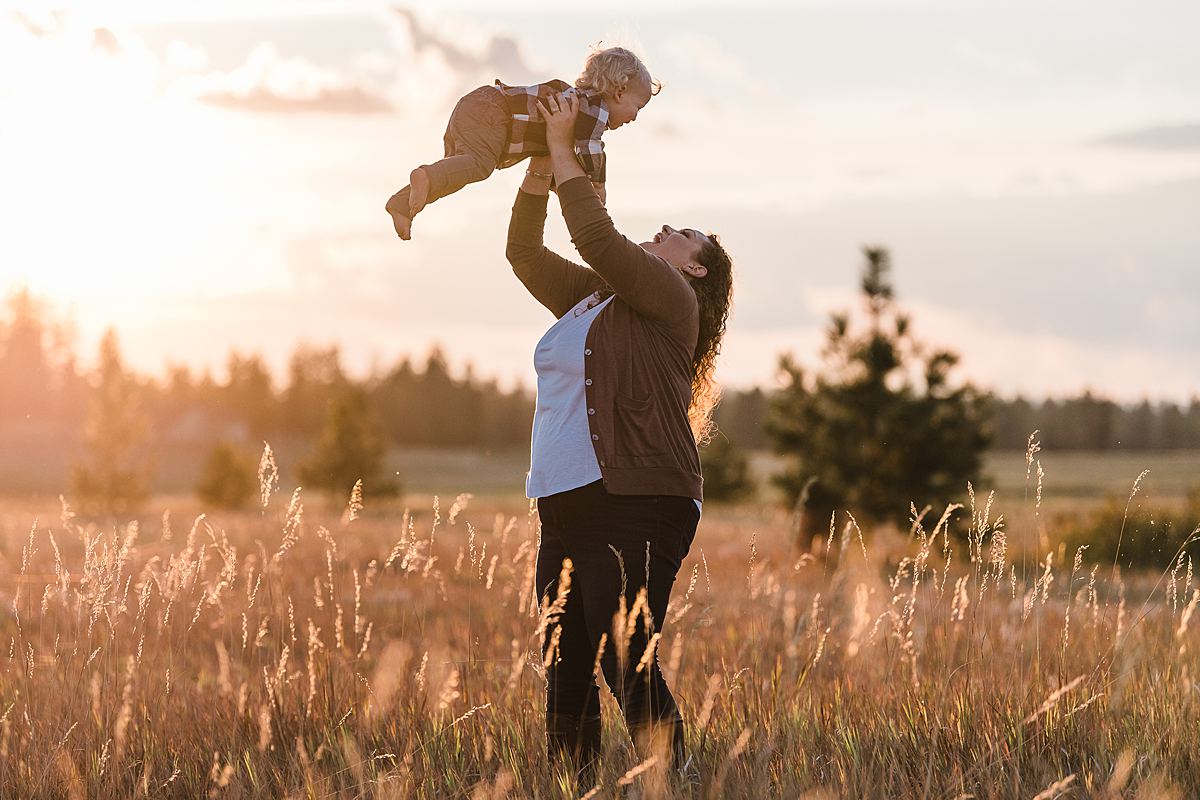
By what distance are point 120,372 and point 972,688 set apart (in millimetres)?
40441

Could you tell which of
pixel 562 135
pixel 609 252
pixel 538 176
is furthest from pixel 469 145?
pixel 609 252

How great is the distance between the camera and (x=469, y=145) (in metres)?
4.52

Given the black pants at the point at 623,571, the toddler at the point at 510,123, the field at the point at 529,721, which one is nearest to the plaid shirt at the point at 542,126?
the toddler at the point at 510,123

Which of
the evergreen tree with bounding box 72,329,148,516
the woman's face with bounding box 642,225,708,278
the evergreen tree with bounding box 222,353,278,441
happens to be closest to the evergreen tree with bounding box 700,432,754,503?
the evergreen tree with bounding box 72,329,148,516

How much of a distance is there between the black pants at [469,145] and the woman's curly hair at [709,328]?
0.93 meters

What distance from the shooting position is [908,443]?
16.3 m

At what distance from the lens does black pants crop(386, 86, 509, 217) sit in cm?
435

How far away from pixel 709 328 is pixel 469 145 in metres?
1.17

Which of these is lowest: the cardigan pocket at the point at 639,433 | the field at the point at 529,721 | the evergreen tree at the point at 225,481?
the evergreen tree at the point at 225,481

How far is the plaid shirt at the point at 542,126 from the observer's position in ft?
13.9

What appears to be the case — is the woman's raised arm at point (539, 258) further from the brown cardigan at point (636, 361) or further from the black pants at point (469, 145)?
the brown cardigan at point (636, 361)

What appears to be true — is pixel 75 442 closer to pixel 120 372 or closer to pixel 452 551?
pixel 120 372

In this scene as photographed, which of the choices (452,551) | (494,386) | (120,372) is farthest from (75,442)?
(452,551)

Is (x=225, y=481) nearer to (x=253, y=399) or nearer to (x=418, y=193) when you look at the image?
(x=418, y=193)
